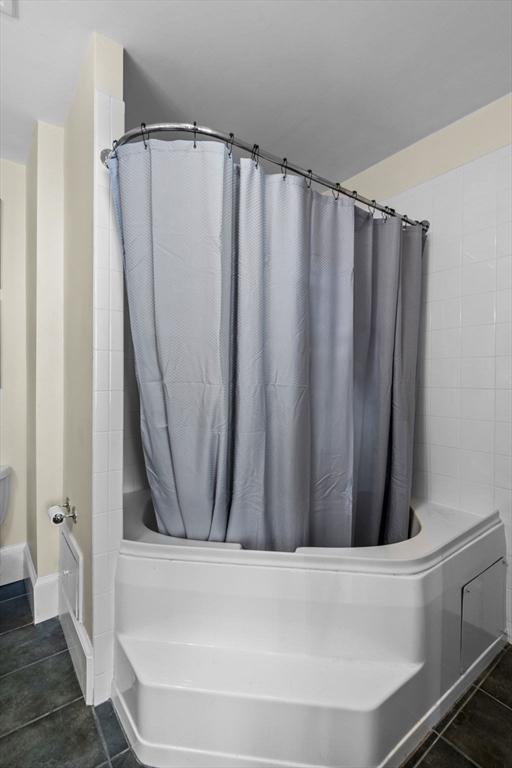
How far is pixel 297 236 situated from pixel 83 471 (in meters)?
1.19

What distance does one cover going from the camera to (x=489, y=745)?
120 cm

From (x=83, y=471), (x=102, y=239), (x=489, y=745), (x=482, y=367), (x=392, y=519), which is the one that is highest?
(x=102, y=239)

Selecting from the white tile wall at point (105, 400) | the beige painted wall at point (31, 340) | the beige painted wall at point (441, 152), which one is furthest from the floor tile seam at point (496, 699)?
the beige painted wall at point (441, 152)

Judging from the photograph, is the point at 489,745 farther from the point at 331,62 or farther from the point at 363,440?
the point at 331,62

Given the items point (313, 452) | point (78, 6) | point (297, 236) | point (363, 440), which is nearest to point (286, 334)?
point (297, 236)

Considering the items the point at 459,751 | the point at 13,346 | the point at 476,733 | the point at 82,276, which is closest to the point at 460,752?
the point at 459,751

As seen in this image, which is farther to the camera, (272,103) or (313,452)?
(272,103)

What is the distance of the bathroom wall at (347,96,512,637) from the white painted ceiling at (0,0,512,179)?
17 cm

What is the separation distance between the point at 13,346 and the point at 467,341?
2.40 meters

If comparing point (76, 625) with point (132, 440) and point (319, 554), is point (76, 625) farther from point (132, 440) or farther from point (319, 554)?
point (319, 554)

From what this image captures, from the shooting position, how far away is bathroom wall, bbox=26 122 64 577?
1.80 meters

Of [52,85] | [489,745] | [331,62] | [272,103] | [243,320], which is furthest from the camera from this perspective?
[272,103]

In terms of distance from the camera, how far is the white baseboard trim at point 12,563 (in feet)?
6.84

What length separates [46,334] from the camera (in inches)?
72.5
